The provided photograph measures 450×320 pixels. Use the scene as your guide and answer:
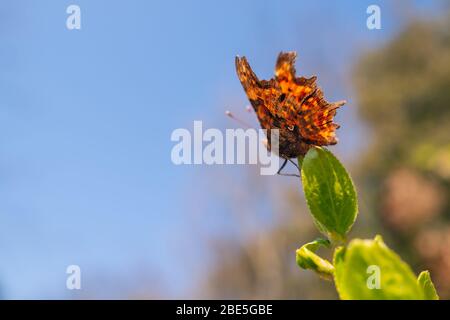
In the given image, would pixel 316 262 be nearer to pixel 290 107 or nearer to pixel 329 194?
pixel 329 194

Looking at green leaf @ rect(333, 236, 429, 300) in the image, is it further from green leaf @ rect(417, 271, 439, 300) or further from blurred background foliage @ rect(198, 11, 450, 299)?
blurred background foliage @ rect(198, 11, 450, 299)

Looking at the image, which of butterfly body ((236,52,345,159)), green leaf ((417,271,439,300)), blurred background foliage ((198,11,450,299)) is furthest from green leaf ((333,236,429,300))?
blurred background foliage ((198,11,450,299))

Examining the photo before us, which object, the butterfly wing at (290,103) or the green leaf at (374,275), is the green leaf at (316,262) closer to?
the green leaf at (374,275)

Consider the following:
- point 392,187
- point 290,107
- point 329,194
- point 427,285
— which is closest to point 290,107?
point 290,107
